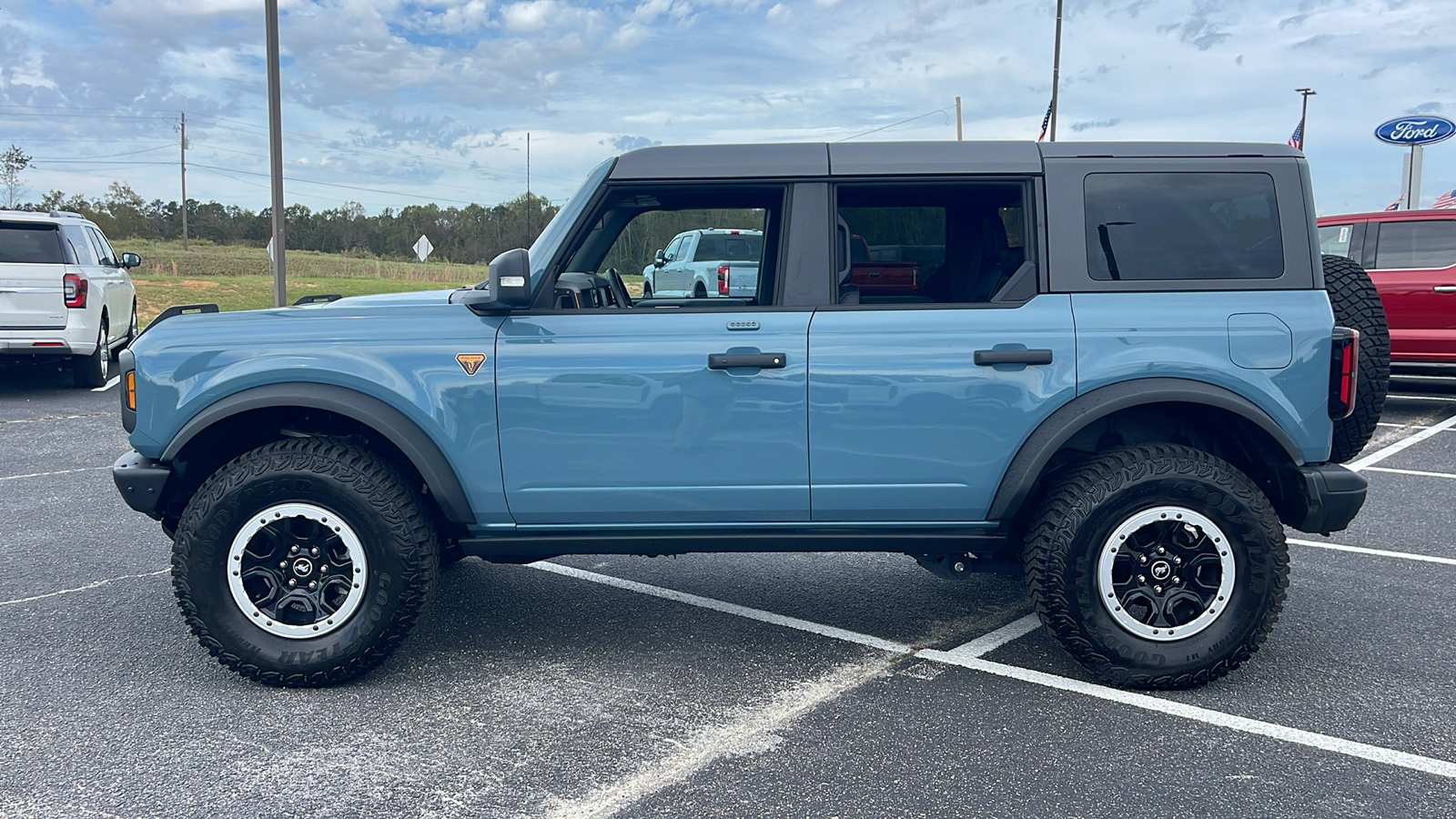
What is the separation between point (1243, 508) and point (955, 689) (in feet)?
3.80

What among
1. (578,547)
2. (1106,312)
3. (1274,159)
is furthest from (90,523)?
(1274,159)

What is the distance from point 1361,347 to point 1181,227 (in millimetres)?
1205

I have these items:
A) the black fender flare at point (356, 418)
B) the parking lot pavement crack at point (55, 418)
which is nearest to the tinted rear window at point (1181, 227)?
the black fender flare at point (356, 418)

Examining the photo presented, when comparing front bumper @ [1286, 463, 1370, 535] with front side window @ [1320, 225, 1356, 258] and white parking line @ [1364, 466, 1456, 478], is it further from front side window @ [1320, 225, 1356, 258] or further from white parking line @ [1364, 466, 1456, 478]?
front side window @ [1320, 225, 1356, 258]

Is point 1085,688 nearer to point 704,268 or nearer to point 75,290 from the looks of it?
point 704,268

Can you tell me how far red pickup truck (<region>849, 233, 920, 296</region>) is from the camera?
13.8 feet

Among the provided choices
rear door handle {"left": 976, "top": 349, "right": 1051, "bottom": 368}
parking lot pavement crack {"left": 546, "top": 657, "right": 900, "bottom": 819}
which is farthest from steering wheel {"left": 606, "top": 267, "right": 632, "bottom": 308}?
parking lot pavement crack {"left": 546, "top": 657, "right": 900, "bottom": 819}

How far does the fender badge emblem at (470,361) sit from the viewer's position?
3.76 meters

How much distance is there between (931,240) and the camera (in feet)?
14.6

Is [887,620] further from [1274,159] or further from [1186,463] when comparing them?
[1274,159]

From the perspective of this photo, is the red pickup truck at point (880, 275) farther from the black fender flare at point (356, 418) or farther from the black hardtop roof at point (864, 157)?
the black fender flare at point (356, 418)

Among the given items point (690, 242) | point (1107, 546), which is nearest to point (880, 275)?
point (690, 242)

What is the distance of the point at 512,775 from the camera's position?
3.12 metres

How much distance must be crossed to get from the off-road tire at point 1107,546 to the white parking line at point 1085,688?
0.33ft
